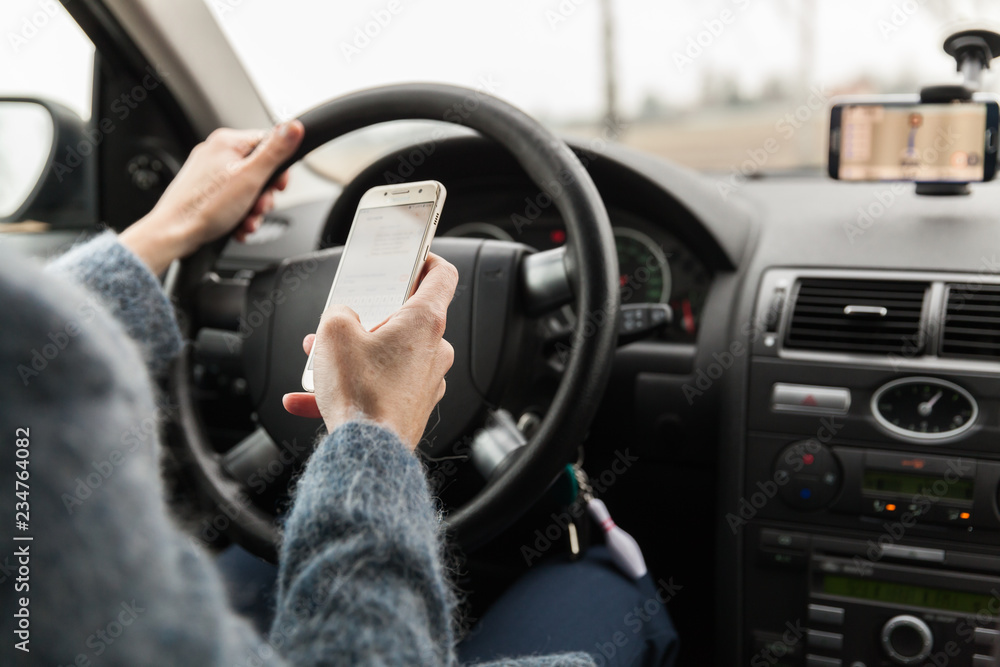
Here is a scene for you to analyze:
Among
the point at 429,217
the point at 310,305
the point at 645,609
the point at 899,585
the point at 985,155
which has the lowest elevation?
the point at 899,585

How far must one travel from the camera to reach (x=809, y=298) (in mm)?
1167

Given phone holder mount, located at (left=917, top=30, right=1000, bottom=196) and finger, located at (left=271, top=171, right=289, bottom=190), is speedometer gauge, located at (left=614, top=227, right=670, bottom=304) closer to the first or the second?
phone holder mount, located at (left=917, top=30, right=1000, bottom=196)

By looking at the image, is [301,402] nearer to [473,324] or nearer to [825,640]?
[473,324]

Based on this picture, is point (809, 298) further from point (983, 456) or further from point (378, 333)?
point (378, 333)

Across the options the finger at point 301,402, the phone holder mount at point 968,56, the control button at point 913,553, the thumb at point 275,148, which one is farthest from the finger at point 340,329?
the phone holder mount at point 968,56

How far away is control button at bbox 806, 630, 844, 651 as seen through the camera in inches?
44.3

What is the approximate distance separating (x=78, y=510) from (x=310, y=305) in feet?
1.99

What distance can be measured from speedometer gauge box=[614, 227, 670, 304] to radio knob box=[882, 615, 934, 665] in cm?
60

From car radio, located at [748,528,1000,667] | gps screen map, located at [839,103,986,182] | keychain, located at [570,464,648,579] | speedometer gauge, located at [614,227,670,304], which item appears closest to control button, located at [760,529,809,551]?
car radio, located at [748,528,1000,667]

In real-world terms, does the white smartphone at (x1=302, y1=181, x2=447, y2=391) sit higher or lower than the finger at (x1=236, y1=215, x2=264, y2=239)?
higher

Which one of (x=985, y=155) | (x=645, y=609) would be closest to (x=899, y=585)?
(x=645, y=609)

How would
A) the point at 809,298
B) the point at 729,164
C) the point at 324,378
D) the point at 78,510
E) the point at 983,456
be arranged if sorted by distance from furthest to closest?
1. the point at 729,164
2. the point at 809,298
3. the point at 983,456
4. the point at 324,378
5. the point at 78,510

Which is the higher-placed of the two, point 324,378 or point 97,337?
point 97,337

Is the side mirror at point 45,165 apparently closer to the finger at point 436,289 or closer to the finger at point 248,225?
the finger at point 248,225
